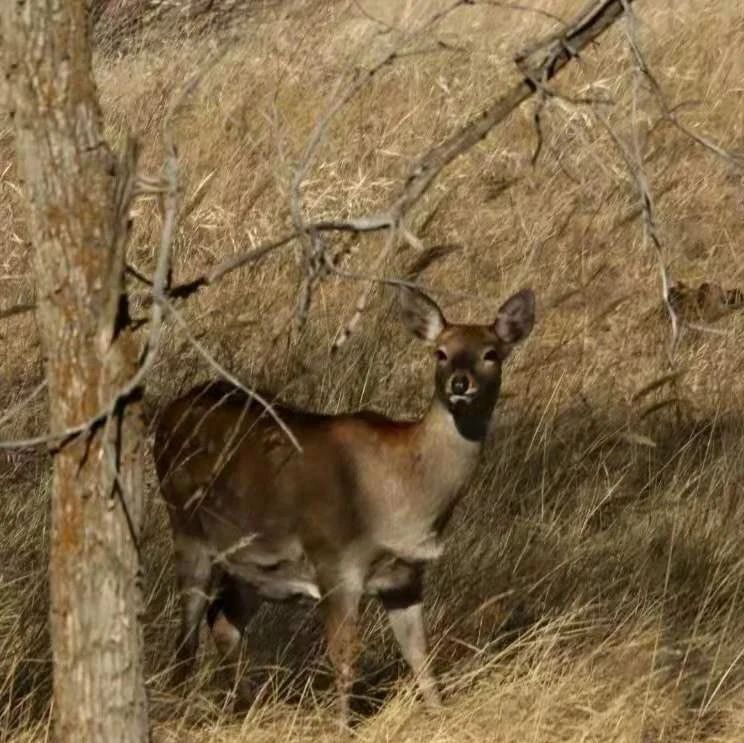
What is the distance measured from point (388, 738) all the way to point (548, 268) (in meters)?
3.89

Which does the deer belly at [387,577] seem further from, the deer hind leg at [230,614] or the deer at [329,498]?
the deer hind leg at [230,614]

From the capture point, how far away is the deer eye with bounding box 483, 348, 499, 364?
5.77m

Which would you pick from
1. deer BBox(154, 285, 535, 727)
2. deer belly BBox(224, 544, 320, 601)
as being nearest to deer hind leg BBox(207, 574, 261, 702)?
deer BBox(154, 285, 535, 727)

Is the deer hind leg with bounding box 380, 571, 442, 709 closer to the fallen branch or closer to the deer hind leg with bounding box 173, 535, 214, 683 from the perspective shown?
the deer hind leg with bounding box 173, 535, 214, 683

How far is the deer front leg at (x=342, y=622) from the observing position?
5.43 m

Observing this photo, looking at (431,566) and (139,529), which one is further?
(431,566)

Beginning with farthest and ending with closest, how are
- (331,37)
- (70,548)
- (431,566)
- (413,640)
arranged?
(331,37)
(431,566)
(413,640)
(70,548)

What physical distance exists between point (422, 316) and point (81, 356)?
2346 mm

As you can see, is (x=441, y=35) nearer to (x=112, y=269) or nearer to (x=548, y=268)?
(x=548, y=268)

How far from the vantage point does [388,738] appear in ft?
16.9

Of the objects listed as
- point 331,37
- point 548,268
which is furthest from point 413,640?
point 331,37

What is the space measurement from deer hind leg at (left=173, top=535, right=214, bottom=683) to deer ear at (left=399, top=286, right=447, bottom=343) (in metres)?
0.81

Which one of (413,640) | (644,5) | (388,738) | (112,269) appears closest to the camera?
(112,269)

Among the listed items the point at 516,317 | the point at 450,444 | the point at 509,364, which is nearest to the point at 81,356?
the point at 450,444
